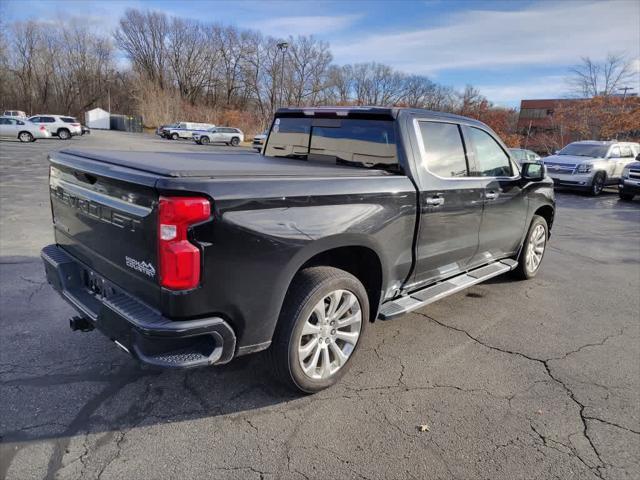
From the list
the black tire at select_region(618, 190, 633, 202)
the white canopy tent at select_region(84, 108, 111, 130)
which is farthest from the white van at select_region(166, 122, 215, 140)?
the black tire at select_region(618, 190, 633, 202)

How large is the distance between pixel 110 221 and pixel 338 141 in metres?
2.04

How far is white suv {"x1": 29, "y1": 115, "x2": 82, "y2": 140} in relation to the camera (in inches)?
1353

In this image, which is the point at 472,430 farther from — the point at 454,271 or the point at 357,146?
the point at 357,146

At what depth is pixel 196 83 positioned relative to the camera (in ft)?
283

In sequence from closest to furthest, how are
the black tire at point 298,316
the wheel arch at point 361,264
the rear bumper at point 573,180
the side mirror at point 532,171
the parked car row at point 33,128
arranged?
1. the black tire at point 298,316
2. the wheel arch at point 361,264
3. the side mirror at point 532,171
4. the rear bumper at point 573,180
5. the parked car row at point 33,128

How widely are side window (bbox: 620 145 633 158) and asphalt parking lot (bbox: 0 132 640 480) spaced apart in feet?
50.1

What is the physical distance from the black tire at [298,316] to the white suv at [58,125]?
3736 centimetres

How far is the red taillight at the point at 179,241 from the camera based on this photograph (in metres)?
2.21

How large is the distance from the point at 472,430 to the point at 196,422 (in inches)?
67.0

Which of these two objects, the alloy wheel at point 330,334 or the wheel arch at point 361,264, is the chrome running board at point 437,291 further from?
the alloy wheel at point 330,334

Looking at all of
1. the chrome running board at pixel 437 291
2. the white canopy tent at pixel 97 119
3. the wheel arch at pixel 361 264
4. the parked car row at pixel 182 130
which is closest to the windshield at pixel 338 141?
the wheel arch at pixel 361 264

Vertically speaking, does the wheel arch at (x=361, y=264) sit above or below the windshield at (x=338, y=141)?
below

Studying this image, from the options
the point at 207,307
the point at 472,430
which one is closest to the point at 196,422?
the point at 207,307

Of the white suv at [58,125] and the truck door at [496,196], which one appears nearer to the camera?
the truck door at [496,196]
